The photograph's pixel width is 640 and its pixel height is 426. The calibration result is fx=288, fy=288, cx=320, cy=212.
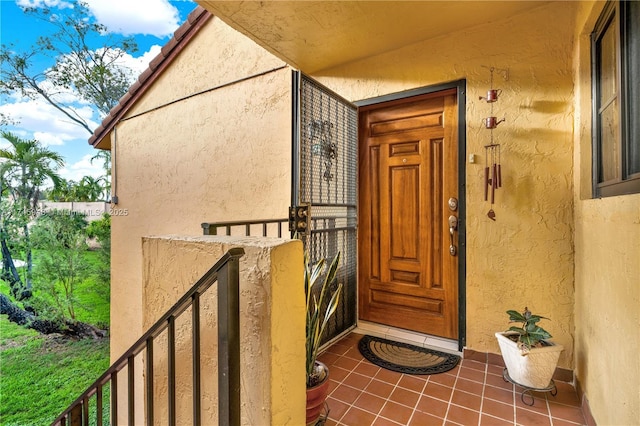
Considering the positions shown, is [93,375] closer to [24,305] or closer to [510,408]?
[24,305]

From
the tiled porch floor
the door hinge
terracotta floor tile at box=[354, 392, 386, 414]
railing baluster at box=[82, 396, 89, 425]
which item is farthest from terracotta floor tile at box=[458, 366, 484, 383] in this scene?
railing baluster at box=[82, 396, 89, 425]

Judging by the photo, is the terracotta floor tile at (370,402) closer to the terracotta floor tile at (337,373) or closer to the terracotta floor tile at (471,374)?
the terracotta floor tile at (337,373)

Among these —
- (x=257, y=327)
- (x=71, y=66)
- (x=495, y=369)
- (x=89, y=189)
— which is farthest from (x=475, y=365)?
(x=71, y=66)

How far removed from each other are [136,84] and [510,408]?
5.54 metres

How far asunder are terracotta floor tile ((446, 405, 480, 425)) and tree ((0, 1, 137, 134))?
28.8 feet

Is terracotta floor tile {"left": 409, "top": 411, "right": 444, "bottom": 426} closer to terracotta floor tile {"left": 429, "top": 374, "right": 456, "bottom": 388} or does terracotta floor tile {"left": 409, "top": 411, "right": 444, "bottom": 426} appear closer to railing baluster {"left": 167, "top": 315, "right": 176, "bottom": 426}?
terracotta floor tile {"left": 429, "top": 374, "right": 456, "bottom": 388}

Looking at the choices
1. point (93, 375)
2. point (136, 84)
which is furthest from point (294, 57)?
point (93, 375)

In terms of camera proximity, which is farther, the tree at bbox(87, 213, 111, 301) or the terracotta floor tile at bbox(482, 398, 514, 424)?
the tree at bbox(87, 213, 111, 301)

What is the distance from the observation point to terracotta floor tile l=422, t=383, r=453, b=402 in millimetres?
1673

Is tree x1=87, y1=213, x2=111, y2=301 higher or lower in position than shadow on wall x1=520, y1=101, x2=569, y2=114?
lower

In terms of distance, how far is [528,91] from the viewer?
74.3 inches

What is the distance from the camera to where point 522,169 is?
1902mm

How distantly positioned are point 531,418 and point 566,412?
0.21 metres

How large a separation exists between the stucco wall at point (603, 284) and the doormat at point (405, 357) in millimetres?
735
